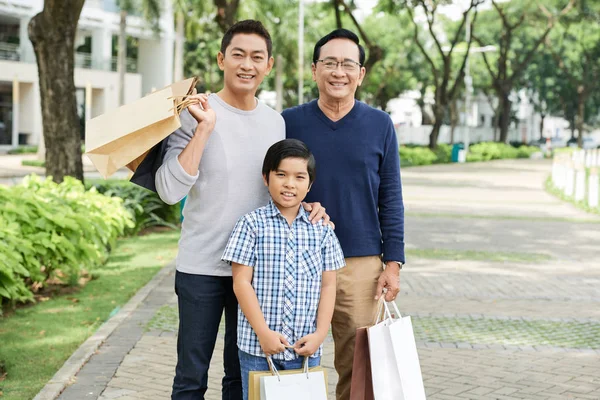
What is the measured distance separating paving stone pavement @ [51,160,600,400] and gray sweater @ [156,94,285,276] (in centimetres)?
191

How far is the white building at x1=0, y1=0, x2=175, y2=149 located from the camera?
4309 cm

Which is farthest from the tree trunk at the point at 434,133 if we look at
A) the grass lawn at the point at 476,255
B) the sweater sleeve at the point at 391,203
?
the sweater sleeve at the point at 391,203

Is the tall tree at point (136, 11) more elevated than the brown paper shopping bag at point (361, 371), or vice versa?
the tall tree at point (136, 11)

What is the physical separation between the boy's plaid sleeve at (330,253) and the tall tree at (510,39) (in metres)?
37.0

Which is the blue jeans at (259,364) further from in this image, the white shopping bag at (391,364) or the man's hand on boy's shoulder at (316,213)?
the man's hand on boy's shoulder at (316,213)

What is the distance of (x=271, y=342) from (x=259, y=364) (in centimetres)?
17

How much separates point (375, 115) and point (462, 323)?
4032mm

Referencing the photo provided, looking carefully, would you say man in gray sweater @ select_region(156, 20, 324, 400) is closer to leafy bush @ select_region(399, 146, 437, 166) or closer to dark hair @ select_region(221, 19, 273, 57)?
dark hair @ select_region(221, 19, 273, 57)

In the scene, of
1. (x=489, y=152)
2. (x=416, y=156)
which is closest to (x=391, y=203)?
(x=416, y=156)

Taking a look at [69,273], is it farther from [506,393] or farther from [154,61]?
[154,61]

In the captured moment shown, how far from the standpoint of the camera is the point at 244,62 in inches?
142

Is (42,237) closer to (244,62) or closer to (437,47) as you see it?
(244,62)

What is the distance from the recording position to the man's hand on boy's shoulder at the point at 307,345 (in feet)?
11.3

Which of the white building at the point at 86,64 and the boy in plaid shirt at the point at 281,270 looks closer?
the boy in plaid shirt at the point at 281,270
